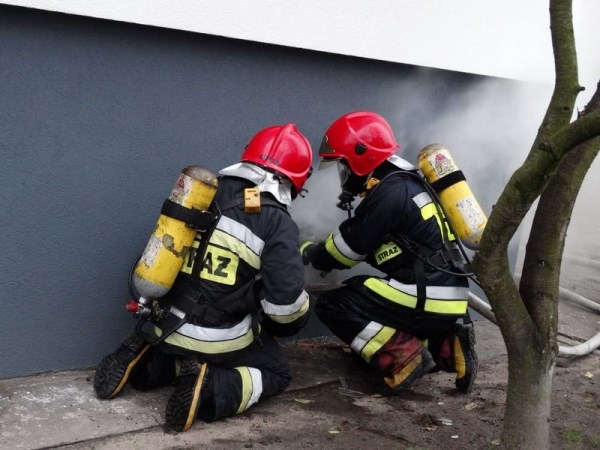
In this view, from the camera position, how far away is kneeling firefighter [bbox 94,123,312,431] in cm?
371

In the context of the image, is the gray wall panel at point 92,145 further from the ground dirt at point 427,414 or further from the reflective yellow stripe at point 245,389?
the ground dirt at point 427,414

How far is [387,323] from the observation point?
4.38 m

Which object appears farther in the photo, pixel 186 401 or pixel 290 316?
pixel 290 316

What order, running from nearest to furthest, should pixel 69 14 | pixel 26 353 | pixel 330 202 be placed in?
1. pixel 69 14
2. pixel 26 353
3. pixel 330 202

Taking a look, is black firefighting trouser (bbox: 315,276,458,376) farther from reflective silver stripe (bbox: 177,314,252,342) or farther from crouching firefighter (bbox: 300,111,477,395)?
reflective silver stripe (bbox: 177,314,252,342)

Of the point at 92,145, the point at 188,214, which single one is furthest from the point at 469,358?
the point at 92,145

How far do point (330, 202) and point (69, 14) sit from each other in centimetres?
212

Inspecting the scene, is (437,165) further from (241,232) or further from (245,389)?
(245,389)

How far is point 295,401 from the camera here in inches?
166

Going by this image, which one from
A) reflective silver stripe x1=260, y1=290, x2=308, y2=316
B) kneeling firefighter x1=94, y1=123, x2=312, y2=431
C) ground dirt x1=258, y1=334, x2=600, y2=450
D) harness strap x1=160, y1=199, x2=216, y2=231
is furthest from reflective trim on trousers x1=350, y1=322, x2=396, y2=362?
harness strap x1=160, y1=199, x2=216, y2=231

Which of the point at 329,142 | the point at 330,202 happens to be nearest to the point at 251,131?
the point at 329,142

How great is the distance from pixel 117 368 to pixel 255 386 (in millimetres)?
691

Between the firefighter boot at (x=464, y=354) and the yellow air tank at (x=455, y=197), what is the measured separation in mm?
503

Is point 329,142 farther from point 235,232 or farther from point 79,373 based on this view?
point 79,373
